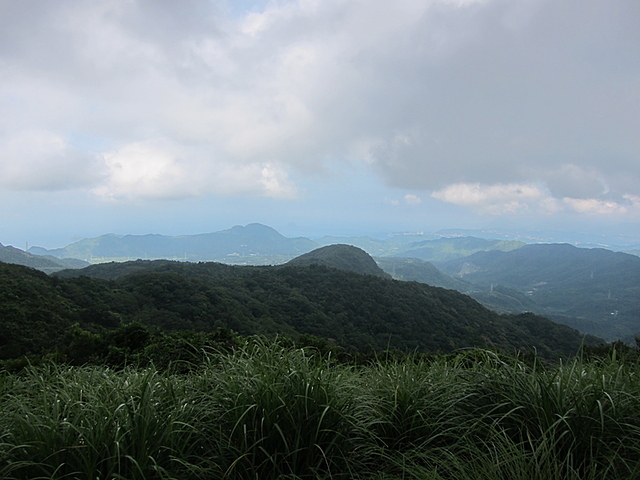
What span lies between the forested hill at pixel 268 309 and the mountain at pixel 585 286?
27.0m

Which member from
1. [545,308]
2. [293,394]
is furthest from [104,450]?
[545,308]

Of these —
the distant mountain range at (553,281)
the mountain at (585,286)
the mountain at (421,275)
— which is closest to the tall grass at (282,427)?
the mountain at (585,286)

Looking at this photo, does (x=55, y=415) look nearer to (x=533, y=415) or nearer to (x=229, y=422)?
(x=229, y=422)

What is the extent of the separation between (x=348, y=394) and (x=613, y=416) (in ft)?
5.72

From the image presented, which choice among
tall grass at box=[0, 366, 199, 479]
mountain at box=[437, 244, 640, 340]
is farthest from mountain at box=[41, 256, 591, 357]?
mountain at box=[437, 244, 640, 340]

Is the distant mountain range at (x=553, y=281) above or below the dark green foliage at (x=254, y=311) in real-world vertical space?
below

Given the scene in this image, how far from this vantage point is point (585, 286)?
133 metres

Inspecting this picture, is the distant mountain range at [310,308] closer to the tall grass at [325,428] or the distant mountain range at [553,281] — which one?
the tall grass at [325,428]

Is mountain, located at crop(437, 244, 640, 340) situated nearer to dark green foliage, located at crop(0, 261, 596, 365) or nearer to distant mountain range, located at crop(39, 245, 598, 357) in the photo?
distant mountain range, located at crop(39, 245, 598, 357)

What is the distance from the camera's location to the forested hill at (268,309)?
1978cm

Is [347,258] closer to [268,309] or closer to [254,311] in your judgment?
[268,309]

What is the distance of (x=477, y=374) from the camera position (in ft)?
9.37

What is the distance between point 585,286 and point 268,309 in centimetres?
14125

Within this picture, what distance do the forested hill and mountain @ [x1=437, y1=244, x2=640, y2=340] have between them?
27035mm
